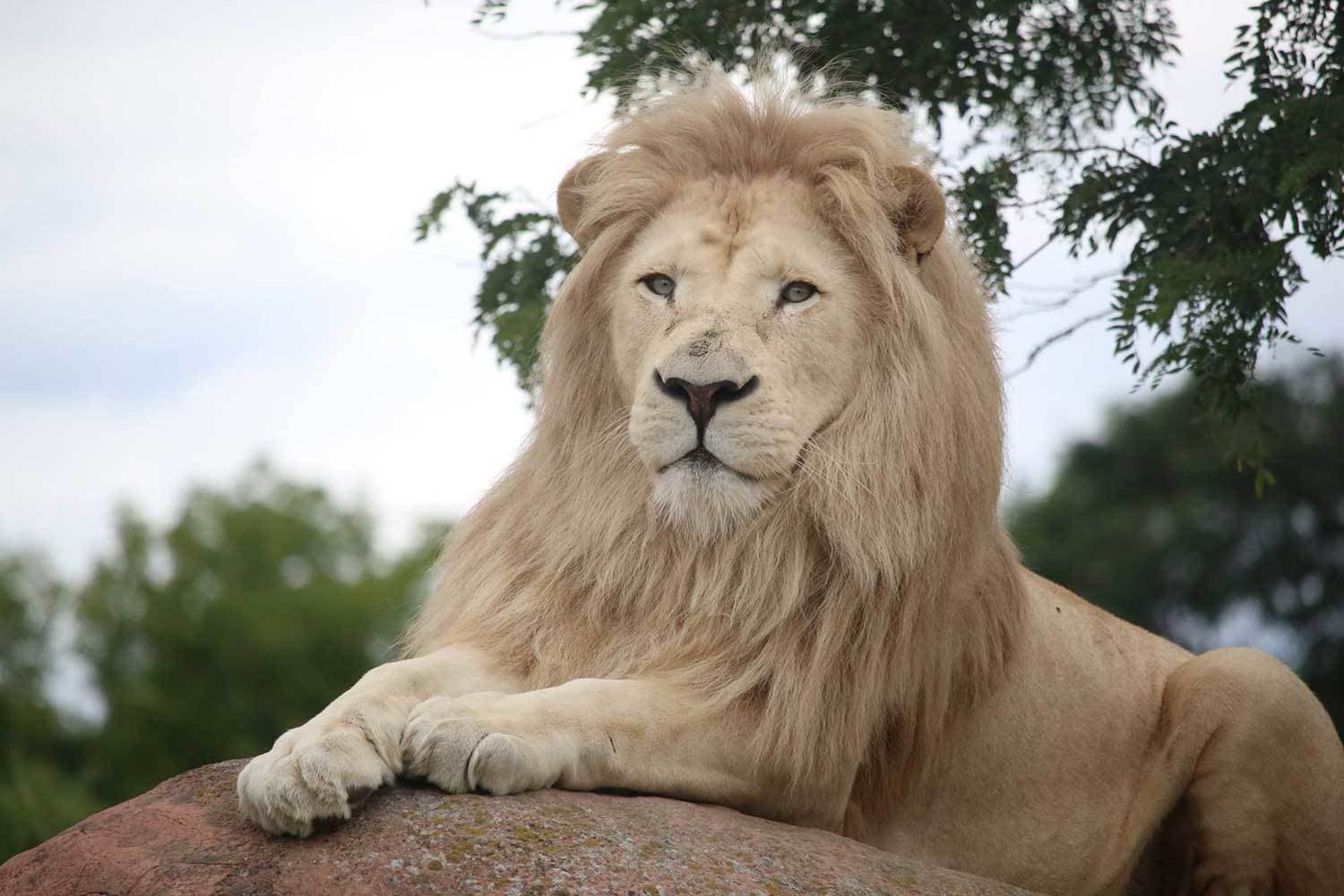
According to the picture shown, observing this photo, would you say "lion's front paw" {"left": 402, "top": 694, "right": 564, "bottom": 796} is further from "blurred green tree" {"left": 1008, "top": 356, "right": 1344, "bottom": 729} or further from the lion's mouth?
"blurred green tree" {"left": 1008, "top": 356, "right": 1344, "bottom": 729}

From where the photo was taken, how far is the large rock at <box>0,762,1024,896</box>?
130 inches

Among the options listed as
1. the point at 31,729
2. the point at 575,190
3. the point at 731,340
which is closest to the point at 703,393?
the point at 731,340

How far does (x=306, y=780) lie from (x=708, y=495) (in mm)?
1155

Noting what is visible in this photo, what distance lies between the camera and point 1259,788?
4.84m

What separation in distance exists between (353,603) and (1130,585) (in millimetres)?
14119

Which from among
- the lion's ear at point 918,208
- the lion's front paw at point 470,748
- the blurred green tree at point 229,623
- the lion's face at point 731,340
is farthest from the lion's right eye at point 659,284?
the blurred green tree at point 229,623

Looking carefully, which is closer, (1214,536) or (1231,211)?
(1231,211)

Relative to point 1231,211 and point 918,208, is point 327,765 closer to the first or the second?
point 918,208

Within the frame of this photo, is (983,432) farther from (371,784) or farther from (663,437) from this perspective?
(371,784)

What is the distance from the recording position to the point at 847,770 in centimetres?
405

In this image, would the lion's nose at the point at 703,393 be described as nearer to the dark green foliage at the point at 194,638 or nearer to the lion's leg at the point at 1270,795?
the lion's leg at the point at 1270,795

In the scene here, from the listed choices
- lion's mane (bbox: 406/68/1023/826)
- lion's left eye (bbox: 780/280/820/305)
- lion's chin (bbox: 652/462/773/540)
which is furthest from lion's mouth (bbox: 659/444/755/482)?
lion's left eye (bbox: 780/280/820/305)

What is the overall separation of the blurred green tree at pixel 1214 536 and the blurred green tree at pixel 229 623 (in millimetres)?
10608

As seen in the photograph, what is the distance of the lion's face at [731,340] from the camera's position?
3803 mm
